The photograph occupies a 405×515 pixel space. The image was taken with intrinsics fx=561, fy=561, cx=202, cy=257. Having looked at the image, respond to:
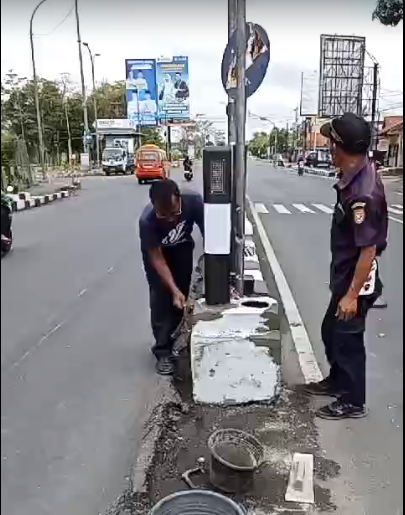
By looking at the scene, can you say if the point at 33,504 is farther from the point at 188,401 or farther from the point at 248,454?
the point at 188,401

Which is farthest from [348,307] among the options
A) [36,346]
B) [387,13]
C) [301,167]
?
[301,167]

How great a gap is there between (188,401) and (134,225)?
0.97m

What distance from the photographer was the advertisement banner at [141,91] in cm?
144

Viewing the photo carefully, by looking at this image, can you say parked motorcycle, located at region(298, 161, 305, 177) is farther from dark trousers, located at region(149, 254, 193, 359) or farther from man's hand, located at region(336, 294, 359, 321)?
man's hand, located at region(336, 294, 359, 321)

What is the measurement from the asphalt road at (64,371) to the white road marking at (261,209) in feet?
28.2

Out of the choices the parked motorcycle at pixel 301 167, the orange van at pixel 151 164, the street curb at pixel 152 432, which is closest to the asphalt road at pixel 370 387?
the street curb at pixel 152 432

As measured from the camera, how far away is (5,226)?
76 cm

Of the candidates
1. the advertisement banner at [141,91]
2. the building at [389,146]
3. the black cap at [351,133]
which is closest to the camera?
the advertisement banner at [141,91]

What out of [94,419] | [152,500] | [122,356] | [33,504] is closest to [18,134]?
[33,504]

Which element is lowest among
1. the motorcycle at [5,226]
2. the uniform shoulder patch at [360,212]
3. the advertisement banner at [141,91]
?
the uniform shoulder patch at [360,212]

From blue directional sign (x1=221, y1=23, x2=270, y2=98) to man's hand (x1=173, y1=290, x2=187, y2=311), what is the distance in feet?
3.26

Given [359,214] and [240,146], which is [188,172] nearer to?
[240,146]

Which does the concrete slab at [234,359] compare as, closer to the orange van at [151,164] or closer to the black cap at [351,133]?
the orange van at [151,164]

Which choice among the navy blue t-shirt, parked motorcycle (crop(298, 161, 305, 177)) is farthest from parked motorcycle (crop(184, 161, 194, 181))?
parked motorcycle (crop(298, 161, 305, 177))
